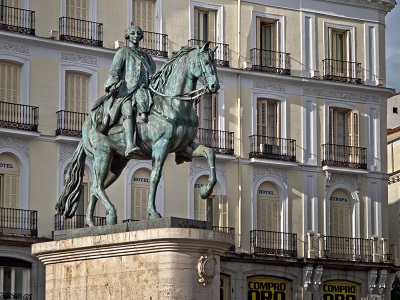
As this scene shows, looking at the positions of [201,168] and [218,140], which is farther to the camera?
[218,140]

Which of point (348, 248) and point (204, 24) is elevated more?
point (204, 24)

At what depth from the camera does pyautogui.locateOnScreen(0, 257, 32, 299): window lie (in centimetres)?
4441

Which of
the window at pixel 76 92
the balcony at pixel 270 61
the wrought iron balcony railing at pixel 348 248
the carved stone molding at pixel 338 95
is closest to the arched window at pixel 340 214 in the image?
the wrought iron balcony railing at pixel 348 248

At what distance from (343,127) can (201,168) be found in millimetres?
7138

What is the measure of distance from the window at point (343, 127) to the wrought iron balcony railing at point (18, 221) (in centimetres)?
1363

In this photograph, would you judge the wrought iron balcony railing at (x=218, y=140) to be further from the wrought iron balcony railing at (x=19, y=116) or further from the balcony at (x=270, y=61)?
the wrought iron balcony railing at (x=19, y=116)

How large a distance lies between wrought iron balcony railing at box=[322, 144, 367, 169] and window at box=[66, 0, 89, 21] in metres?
11.2

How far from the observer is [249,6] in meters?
51.3

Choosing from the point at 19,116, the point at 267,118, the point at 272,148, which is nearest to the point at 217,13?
the point at 267,118

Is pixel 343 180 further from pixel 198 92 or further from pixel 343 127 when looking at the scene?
pixel 198 92

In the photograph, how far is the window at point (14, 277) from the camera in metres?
44.4

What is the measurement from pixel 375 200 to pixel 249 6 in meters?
9.40

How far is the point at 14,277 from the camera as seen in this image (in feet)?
146

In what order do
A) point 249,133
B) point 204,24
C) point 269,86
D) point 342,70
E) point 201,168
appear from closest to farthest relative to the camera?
point 201,168
point 204,24
point 249,133
point 269,86
point 342,70
